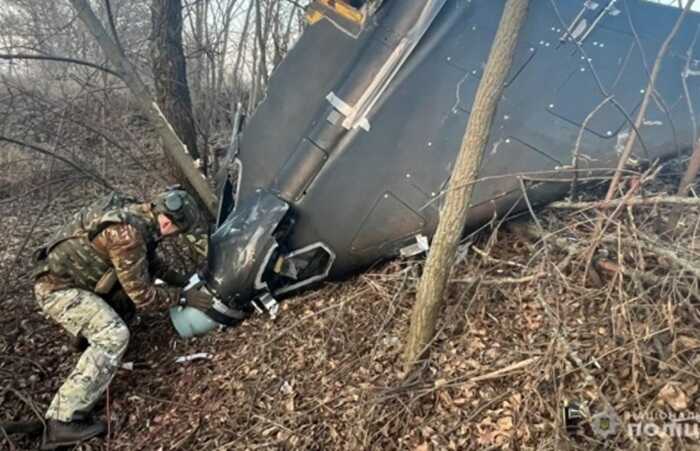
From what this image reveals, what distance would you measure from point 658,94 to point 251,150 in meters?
2.98

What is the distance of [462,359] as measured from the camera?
8.91 feet

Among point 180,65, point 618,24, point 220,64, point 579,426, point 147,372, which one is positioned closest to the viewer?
point 579,426

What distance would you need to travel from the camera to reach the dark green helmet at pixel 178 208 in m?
3.37

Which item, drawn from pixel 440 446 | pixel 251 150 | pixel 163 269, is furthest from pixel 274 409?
pixel 251 150

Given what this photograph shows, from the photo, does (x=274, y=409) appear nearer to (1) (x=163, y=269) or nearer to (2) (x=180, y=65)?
(1) (x=163, y=269)

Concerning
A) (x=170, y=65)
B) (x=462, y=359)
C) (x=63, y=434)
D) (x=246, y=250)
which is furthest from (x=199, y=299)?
(x=170, y=65)

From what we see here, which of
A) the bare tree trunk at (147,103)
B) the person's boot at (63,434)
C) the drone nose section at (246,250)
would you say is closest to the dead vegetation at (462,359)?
the person's boot at (63,434)

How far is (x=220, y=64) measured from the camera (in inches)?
277

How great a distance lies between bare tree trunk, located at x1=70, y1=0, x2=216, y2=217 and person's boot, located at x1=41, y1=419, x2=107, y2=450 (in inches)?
88.5

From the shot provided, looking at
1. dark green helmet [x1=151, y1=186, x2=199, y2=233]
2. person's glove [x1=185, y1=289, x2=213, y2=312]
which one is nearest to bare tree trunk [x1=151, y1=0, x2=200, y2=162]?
dark green helmet [x1=151, y1=186, x2=199, y2=233]

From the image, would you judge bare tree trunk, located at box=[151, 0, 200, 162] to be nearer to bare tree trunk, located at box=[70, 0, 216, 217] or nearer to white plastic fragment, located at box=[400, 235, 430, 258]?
bare tree trunk, located at box=[70, 0, 216, 217]

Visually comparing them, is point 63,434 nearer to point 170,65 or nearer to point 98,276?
point 98,276

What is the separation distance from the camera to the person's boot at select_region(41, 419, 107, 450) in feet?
9.92

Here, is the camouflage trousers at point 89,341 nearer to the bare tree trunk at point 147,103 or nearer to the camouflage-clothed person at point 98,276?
the camouflage-clothed person at point 98,276
